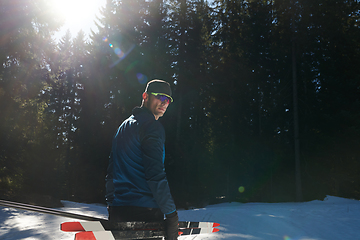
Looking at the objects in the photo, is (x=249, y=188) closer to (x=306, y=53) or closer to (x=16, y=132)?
(x=306, y=53)

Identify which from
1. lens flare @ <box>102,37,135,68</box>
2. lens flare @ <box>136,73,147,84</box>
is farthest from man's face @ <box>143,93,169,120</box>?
lens flare @ <box>102,37,135,68</box>

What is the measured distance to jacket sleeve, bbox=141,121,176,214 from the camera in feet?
7.34

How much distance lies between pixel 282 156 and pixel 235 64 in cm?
895

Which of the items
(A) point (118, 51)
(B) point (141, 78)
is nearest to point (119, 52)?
(A) point (118, 51)

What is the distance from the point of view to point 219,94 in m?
25.1

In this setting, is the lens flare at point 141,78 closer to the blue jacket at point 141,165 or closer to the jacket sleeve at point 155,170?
the blue jacket at point 141,165

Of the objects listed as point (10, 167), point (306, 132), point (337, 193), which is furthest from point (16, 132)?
point (337, 193)

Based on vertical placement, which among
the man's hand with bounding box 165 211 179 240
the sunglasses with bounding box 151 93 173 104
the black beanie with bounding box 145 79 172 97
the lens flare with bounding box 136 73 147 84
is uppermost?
the lens flare with bounding box 136 73 147 84

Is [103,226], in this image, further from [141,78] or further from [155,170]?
[141,78]

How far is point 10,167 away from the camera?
54.0 ft

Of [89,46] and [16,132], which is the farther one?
[89,46]

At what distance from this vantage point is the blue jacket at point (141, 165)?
7.37 ft

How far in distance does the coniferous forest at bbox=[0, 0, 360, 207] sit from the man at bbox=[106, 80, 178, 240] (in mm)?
16201

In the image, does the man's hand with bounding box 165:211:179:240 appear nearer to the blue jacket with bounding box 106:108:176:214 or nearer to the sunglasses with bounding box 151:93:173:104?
the blue jacket with bounding box 106:108:176:214
